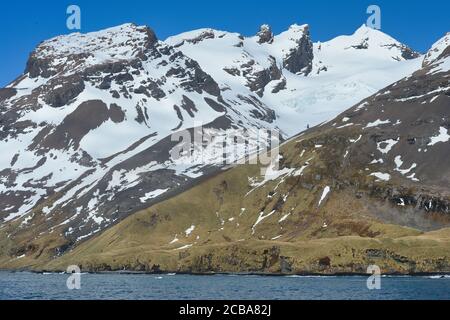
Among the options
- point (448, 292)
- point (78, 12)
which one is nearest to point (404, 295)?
point (448, 292)
